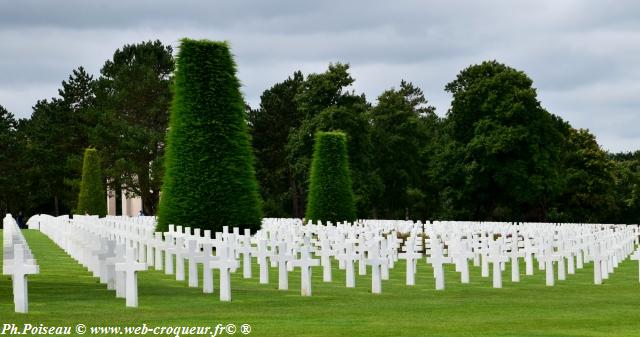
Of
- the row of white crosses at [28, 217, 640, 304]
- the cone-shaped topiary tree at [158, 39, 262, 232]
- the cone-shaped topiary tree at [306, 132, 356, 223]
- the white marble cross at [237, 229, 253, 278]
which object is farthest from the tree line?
the white marble cross at [237, 229, 253, 278]

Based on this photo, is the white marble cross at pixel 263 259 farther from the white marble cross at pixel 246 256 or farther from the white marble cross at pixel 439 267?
the white marble cross at pixel 439 267

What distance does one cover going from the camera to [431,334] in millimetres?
10008

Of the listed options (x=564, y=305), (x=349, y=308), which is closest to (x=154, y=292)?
(x=349, y=308)

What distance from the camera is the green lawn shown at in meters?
10.6

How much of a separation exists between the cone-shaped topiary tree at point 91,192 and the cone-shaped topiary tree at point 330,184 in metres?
20.1

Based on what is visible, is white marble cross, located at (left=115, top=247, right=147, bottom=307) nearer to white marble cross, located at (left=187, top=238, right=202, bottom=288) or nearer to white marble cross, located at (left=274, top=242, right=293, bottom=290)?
white marble cross, located at (left=187, top=238, right=202, bottom=288)

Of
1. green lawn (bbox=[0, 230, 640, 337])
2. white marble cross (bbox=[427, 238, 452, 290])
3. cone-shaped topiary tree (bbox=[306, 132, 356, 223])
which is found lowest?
green lawn (bbox=[0, 230, 640, 337])

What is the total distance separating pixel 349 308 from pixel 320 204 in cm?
2469

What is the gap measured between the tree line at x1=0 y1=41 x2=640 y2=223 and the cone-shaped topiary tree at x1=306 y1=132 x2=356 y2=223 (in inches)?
605

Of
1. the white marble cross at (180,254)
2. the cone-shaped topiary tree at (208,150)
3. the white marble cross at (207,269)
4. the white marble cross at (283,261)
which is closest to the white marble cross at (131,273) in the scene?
the white marble cross at (207,269)

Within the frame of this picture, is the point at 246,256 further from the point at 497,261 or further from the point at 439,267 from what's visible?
the point at 497,261

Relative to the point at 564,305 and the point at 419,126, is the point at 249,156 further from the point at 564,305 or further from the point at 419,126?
the point at 419,126

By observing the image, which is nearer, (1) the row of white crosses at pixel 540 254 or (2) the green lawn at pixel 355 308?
(2) the green lawn at pixel 355 308

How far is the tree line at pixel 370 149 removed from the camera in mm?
60719
